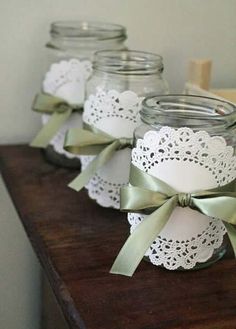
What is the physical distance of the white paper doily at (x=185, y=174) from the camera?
49 cm

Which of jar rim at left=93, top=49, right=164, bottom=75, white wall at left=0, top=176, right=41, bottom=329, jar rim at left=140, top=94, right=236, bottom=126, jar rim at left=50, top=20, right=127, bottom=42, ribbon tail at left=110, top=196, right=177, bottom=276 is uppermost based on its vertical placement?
jar rim at left=50, top=20, right=127, bottom=42

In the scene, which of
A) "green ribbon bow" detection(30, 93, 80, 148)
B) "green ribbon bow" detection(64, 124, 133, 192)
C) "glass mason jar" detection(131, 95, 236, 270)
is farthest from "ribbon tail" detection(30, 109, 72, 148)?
"glass mason jar" detection(131, 95, 236, 270)

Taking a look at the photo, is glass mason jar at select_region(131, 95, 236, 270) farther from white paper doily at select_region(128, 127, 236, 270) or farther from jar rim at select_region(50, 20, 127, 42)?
jar rim at select_region(50, 20, 127, 42)

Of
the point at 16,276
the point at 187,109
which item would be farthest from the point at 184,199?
the point at 16,276

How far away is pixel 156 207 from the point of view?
0.49 metres

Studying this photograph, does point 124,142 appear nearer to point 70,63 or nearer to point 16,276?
point 70,63

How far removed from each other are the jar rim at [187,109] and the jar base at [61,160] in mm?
227

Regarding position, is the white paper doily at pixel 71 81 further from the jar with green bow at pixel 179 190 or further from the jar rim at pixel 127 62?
the jar with green bow at pixel 179 190

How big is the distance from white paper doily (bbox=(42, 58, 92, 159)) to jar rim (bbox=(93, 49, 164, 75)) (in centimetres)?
6

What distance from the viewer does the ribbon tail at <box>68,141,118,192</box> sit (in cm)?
59

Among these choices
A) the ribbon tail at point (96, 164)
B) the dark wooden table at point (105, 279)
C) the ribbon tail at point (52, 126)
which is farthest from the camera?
the ribbon tail at point (52, 126)

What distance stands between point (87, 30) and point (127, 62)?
139mm

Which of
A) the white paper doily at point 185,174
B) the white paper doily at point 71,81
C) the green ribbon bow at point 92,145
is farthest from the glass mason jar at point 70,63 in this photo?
the white paper doily at point 185,174

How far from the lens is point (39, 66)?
80cm
